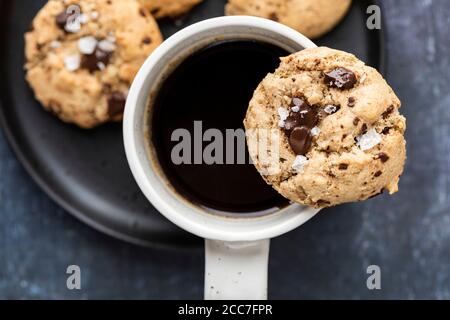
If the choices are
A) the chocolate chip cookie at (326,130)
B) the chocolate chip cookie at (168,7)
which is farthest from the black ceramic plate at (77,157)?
the chocolate chip cookie at (326,130)

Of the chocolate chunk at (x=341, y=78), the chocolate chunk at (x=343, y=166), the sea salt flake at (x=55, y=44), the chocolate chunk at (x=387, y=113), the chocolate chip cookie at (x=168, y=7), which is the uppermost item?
the chocolate chip cookie at (x=168, y=7)

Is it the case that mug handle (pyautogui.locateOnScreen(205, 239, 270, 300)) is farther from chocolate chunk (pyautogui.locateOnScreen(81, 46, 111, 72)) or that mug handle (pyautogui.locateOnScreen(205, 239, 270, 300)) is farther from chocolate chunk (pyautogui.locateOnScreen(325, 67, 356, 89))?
chocolate chunk (pyautogui.locateOnScreen(81, 46, 111, 72))

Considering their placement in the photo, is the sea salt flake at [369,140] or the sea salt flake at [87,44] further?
the sea salt flake at [87,44]

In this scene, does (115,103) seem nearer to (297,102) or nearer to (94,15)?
(94,15)

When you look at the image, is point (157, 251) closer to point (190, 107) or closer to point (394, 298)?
point (190, 107)

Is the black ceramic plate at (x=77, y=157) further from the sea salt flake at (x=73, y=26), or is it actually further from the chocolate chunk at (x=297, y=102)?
the chocolate chunk at (x=297, y=102)

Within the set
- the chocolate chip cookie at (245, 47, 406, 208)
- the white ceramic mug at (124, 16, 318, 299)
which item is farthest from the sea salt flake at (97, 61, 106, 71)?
the chocolate chip cookie at (245, 47, 406, 208)

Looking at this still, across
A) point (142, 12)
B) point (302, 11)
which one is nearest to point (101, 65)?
point (142, 12)
